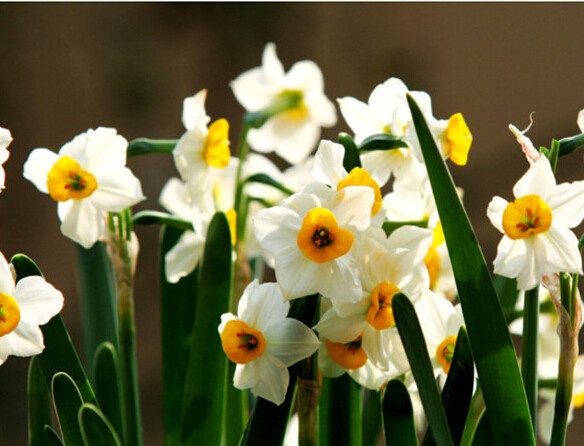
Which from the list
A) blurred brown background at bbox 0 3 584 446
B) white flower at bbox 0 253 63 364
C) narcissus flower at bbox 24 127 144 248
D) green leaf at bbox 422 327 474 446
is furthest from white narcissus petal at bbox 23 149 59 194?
blurred brown background at bbox 0 3 584 446

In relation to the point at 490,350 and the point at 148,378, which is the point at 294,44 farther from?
the point at 490,350

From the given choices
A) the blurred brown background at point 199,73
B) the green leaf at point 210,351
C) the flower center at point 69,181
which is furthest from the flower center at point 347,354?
the blurred brown background at point 199,73

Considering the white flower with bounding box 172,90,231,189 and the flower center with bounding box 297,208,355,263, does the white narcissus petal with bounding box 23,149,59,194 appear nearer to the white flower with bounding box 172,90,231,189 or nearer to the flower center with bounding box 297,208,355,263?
the white flower with bounding box 172,90,231,189

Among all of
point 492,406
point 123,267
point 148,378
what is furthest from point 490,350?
point 148,378

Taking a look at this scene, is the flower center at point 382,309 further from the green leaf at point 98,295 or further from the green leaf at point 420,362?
the green leaf at point 98,295

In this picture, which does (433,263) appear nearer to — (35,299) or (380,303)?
(380,303)

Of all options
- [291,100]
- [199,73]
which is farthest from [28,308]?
[199,73]
